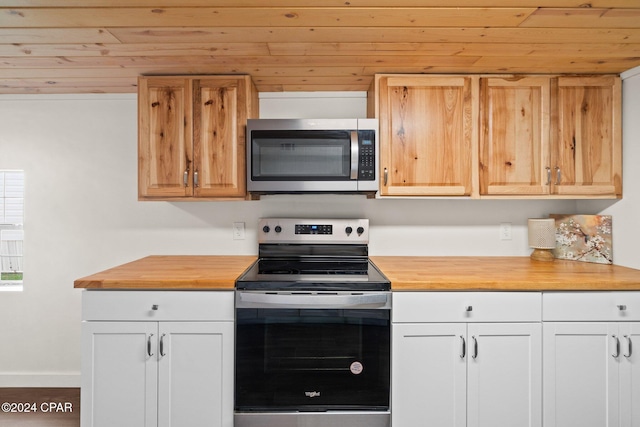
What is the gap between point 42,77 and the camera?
2229mm

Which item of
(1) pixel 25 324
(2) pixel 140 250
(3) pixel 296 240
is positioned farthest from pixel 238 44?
(1) pixel 25 324

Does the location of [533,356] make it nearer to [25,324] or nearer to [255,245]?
[255,245]

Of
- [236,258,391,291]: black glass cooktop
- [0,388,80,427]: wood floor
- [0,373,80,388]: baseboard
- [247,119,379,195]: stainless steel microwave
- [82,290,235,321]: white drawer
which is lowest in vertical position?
[0,388,80,427]: wood floor

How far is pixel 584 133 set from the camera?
2133mm

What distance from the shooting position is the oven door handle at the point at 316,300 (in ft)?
5.64

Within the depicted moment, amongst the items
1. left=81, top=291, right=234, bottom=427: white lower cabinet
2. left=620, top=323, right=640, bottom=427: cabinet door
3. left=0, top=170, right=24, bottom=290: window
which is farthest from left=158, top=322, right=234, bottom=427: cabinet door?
left=620, top=323, right=640, bottom=427: cabinet door

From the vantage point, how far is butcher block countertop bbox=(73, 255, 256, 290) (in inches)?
68.9

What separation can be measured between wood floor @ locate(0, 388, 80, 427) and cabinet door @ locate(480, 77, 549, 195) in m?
2.81

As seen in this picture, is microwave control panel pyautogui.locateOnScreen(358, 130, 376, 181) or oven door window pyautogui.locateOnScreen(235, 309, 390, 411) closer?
oven door window pyautogui.locateOnScreen(235, 309, 390, 411)

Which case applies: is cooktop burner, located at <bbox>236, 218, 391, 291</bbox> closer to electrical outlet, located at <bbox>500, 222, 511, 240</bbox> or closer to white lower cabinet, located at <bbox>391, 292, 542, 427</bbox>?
white lower cabinet, located at <bbox>391, 292, 542, 427</bbox>

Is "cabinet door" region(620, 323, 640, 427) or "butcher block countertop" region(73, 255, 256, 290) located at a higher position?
"butcher block countertop" region(73, 255, 256, 290)

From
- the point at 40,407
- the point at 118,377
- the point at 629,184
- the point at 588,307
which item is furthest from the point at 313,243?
the point at 40,407

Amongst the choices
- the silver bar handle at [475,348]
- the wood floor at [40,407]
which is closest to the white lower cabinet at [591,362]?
the silver bar handle at [475,348]

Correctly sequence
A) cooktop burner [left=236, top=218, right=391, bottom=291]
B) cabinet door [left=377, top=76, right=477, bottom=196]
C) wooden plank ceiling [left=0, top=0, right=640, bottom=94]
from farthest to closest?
cooktop burner [left=236, top=218, right=391, bottom=291], cabinet door [left=377, top=76, right=477, bottom=196], wooden plank ceiling [left=0, top=0, right=640, bottom=94]
